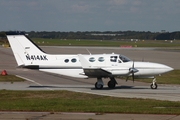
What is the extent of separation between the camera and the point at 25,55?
30.2m

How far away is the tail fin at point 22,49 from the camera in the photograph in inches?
1187

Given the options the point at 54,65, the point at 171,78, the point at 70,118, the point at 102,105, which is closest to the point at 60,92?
the point at 54,65

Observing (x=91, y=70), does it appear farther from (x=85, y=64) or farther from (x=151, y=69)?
(x=151, y=69)

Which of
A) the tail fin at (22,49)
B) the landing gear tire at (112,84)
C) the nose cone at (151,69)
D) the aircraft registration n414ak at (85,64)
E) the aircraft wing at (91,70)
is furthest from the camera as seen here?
the tail fin at (22,49)

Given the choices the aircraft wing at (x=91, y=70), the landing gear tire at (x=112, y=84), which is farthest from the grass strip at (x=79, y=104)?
the landing gear tire at (x=112, y=84)

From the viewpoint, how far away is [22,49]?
99.8ft

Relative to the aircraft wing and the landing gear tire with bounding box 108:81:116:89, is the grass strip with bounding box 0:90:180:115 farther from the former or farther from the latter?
the landing gear tire with bounding box 108:81:116:89

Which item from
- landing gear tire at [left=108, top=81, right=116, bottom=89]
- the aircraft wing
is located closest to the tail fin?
the aircraft wing

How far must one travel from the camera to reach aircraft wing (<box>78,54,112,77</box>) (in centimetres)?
2849

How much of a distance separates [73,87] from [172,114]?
14.2m

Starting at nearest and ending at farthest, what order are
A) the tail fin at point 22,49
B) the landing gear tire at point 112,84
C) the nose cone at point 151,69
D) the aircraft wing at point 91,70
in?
1. the aircraft wing at point 91,70
2. the nose cone at point 151,69
3. the landing gear tire at point 112,84
4. the tail fin at point 22,49

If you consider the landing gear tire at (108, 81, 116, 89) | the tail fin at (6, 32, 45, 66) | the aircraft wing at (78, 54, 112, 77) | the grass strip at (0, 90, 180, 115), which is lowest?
the grass strip at (0, 90, 180, 115)

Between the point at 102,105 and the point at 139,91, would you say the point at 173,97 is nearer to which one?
the point at 139,91

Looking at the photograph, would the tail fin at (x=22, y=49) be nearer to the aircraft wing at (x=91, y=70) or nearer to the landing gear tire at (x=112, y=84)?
the aircraft wing at (x=91, y=70)
